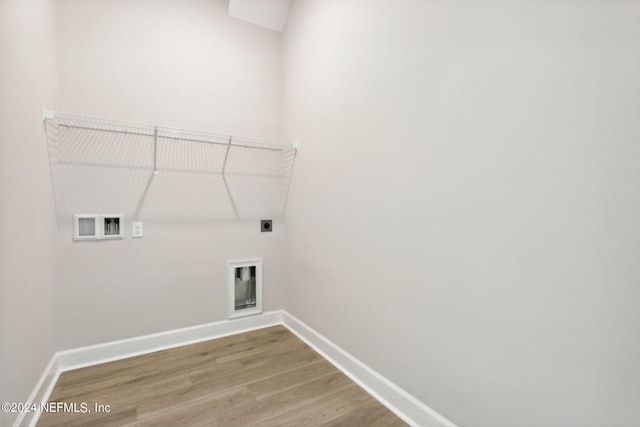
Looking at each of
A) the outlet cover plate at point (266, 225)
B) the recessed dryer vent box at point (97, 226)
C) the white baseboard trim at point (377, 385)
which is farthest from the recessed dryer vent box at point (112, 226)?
the white baseboard trim at point (377, 385)

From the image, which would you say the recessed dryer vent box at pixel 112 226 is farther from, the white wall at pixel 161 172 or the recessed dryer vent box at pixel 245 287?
the recessed dryer vent box at pixel 245 287

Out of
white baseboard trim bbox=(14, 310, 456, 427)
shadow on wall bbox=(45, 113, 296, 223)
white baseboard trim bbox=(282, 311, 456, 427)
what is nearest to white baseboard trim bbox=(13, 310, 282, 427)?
white baseboard trim bbox=(14, 310, 456, 427)

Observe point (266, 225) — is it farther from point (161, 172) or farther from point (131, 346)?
point (131, 346)

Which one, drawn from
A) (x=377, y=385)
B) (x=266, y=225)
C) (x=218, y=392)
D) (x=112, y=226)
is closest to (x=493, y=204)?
(x=377, y=385)

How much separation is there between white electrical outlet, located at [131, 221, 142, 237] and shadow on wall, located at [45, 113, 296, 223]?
41 mm

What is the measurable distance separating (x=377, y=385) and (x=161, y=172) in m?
2.16

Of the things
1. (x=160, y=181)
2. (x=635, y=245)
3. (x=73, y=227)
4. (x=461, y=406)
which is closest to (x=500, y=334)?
(x=461, y=406)

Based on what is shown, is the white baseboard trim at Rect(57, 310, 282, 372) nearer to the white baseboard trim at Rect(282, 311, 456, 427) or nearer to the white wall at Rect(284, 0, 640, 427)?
the white baseboard trim at Rect(282, 311, 456, 427)

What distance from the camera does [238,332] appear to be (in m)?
2.59

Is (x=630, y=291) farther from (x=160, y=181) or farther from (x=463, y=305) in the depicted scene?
(x=160, y=181)

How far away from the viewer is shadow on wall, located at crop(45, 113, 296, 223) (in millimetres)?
1997

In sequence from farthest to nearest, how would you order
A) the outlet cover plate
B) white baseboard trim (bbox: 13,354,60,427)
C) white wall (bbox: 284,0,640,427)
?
the outlet cover plate → white baseboard trim (bbox: 13,354,60,427) → white wall (bbox: 284,0,640,427)

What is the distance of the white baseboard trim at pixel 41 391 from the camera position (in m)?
1.37

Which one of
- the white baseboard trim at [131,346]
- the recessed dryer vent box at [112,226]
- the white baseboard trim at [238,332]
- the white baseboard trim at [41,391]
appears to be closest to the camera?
the white baseboard trim at [41,391]
